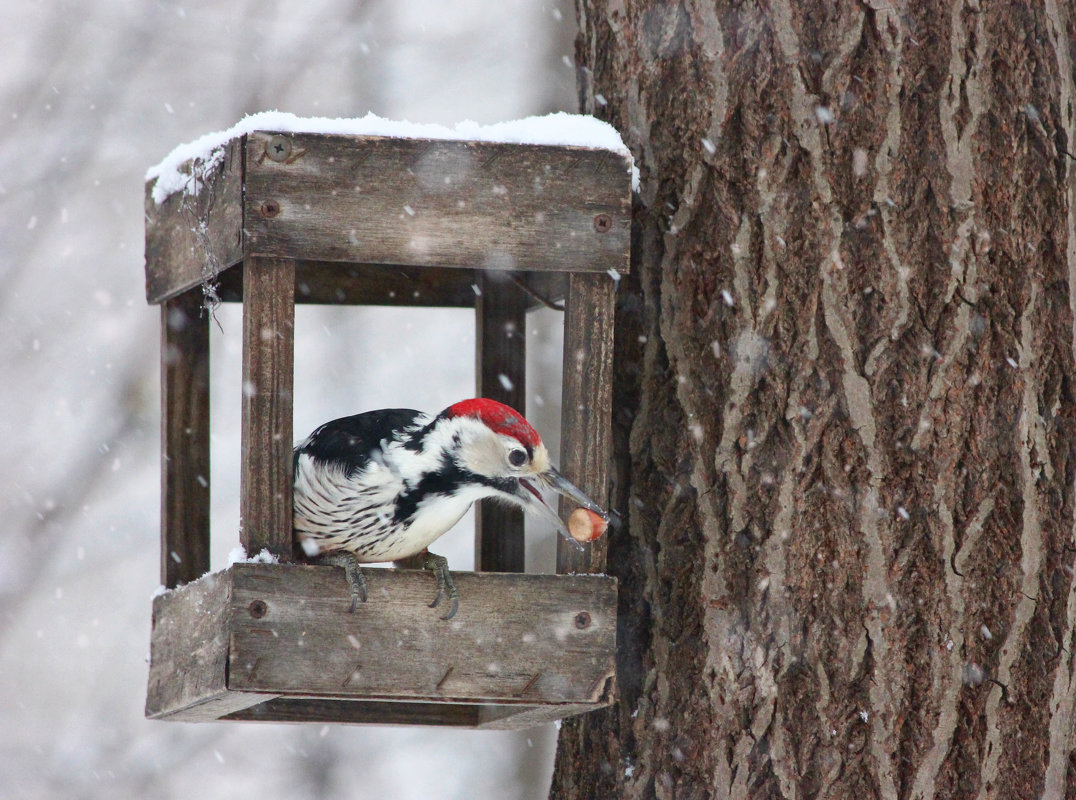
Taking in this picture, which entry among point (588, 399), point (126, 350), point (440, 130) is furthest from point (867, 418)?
point (126, 350)

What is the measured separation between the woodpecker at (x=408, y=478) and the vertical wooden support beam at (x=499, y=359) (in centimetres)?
49

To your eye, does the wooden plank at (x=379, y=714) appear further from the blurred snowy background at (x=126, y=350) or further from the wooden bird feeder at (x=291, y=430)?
the blurred snowy background at (x=126, y=350)

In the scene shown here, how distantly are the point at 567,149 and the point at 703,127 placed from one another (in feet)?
1.15

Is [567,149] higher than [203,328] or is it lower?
higher

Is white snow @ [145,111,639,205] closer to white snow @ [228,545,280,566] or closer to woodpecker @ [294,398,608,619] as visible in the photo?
woodpecker @ [294,398,608,619]

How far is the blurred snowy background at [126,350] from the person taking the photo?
28.3 ft

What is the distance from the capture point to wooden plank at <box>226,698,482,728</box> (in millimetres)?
3229

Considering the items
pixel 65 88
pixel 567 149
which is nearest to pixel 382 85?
pixel 65 88

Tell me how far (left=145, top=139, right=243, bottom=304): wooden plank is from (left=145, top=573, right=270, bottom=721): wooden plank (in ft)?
2.31

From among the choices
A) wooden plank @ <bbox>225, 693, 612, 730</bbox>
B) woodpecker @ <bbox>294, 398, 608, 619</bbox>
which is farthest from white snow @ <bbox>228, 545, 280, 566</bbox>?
wooden plank @ <bbox>225, 693, 612, 730</bbox>

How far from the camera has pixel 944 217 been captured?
271cm

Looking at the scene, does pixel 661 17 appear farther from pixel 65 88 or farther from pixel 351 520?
pixel 65 88

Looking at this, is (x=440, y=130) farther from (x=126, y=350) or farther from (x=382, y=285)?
(x=126, y=350)

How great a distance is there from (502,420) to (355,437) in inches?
14.0
